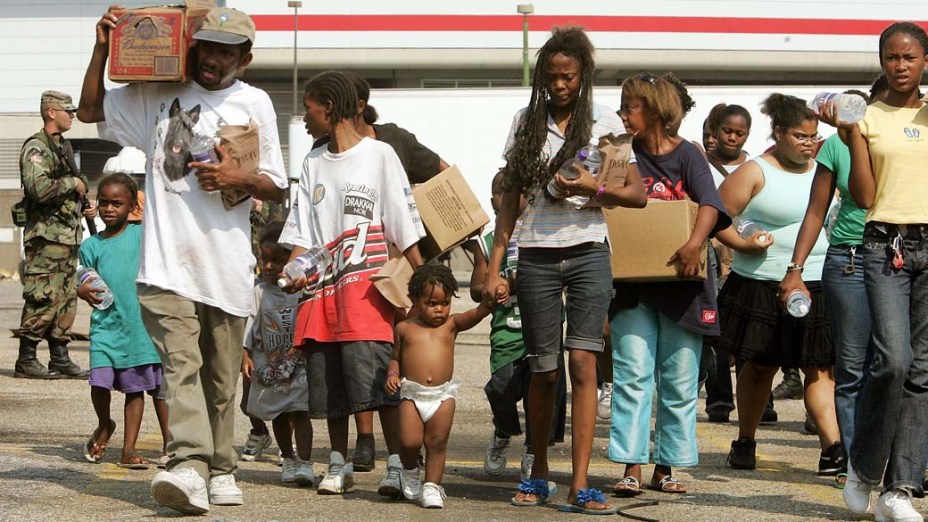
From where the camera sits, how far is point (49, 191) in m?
11.3

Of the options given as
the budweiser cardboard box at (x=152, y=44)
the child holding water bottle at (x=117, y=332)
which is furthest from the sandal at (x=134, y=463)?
the budweiser cardboard box at (x=152, y=44)

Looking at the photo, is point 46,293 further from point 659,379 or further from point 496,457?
point 659,379

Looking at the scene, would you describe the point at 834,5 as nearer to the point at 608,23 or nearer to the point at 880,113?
the point at 608,23

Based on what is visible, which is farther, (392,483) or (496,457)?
(496,457)

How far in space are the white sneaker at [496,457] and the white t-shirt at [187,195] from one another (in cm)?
162

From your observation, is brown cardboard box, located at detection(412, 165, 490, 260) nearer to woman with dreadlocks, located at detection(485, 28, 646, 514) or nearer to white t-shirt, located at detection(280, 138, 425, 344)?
white t-shirt, located at detection(280, 138, 425, 344)

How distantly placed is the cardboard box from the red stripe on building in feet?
150

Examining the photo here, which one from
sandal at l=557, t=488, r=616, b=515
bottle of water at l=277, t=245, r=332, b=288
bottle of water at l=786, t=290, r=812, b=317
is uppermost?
bottle of water at l=277, t=245, r=332, b=288

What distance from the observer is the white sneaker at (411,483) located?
20.8 feet

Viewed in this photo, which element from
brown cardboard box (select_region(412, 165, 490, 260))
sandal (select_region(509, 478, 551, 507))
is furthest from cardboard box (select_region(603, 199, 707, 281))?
sandal (select_region(509, 478, 551, 507))

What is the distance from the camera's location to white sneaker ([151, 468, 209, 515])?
18.5ft

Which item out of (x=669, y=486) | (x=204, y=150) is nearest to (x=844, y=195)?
(x=669, y=486)

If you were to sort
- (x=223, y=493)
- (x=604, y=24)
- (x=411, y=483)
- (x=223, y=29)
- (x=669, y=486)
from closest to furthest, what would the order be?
(x=223, y=29) → (x=223, y=493) → (x=411, y=483) → (x=669, y=486) → (x=604, y=24)

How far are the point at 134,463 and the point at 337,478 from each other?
51.9 inches
